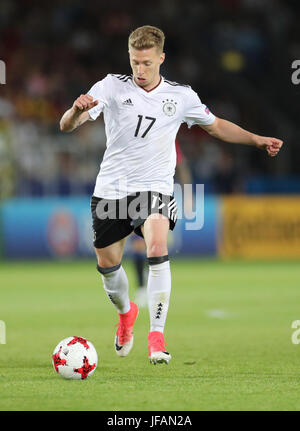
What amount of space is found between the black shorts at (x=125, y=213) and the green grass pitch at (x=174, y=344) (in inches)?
36.0

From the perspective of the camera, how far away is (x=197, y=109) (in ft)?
22.6

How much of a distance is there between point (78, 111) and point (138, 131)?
0.65m

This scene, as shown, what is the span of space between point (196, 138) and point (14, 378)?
1477cm

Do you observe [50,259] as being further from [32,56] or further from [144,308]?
[144,308]

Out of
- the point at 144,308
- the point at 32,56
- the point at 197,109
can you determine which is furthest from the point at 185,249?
the point at 197,109

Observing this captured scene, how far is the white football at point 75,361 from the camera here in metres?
5.77

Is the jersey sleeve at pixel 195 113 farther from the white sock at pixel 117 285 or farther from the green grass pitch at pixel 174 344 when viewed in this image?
the green grass pitch at pixel 174 344

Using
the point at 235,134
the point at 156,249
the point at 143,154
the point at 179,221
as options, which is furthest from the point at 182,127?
the point at 156,249

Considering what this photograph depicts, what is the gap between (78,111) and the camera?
6180mm

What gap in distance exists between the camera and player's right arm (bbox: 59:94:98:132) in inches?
239

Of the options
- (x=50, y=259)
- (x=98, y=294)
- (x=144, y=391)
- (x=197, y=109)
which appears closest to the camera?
(x=144, y=391)

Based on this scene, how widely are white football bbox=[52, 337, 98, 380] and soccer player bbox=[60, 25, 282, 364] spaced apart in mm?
685
